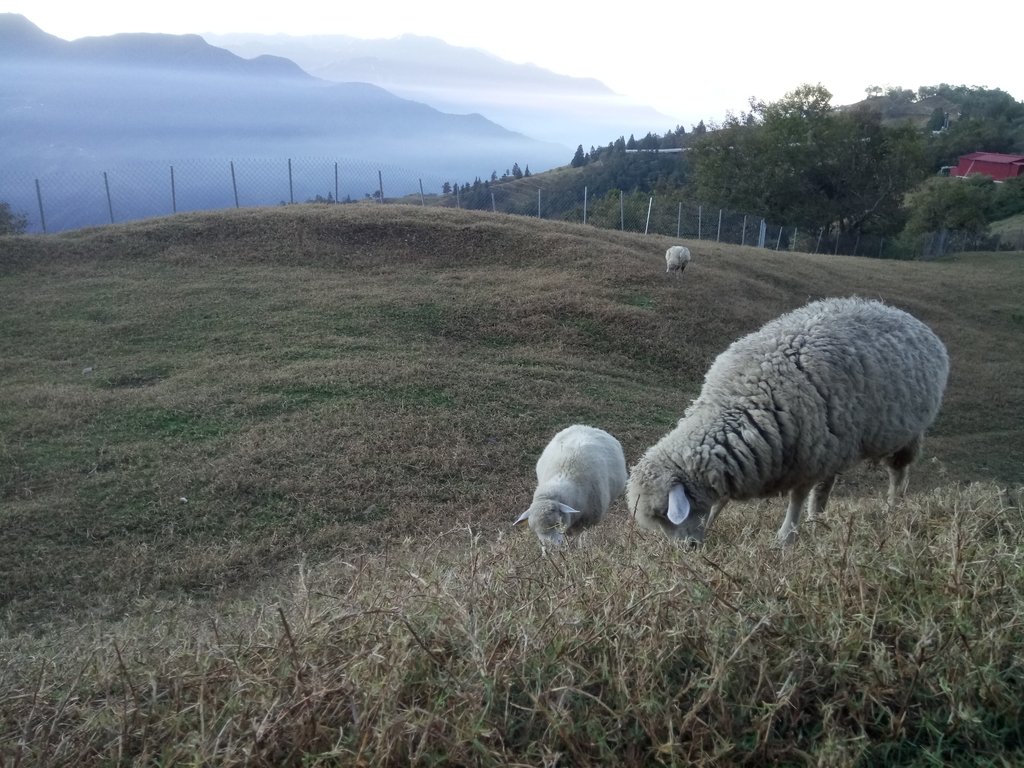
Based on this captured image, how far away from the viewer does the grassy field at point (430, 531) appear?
2006 millimetres

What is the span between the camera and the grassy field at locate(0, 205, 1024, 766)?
201cm

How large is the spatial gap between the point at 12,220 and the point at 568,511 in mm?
28112

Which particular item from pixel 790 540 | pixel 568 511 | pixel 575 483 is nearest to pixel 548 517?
pixel 568 511

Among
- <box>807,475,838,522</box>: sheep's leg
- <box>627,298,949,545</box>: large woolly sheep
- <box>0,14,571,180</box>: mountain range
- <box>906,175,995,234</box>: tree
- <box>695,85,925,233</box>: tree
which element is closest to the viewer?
<box>627,298,949,545</box>: large woolly sheep

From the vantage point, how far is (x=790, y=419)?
17.6 ft

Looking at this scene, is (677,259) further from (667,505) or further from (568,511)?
(667,505)

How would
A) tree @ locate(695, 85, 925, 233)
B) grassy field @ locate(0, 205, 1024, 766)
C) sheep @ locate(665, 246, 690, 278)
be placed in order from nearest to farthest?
grassy field @ locate(0, 205, 1024, 766), sheep @ locate(665, 246, 690, 278), tree @ locate(695, 85, 925, 233)

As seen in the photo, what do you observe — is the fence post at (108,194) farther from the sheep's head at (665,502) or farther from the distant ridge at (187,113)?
the distant ridge at (187,113)

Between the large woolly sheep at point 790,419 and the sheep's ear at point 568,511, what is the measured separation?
28.1 inches

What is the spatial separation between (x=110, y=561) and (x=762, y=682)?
20.2 feet

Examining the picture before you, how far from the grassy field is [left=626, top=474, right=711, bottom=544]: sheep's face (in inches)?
12.6

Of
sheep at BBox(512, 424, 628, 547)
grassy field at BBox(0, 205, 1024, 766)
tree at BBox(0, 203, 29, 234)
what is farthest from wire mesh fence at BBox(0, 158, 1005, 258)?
sheep at BBox(512, 424, 628, 547)

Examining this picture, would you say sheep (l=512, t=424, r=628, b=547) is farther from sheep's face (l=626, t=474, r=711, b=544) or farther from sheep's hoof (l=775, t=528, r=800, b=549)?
sheep's hoof (l=775, t=528, r=800, b=549)

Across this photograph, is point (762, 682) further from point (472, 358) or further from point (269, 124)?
point (269, 124)
